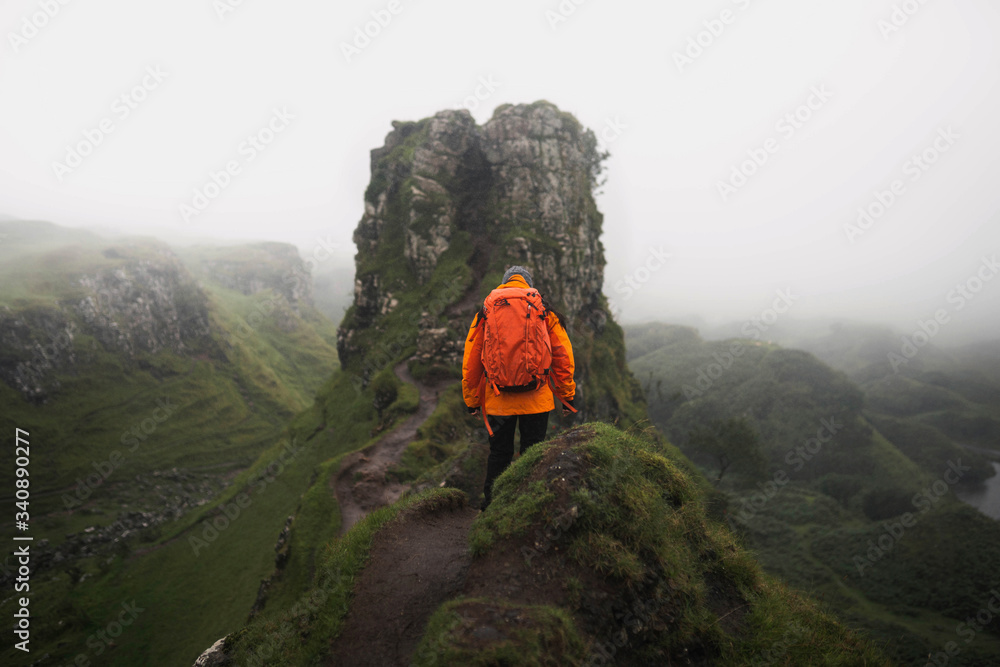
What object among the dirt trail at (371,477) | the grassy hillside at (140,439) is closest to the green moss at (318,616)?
the dirt trail at (371,477)

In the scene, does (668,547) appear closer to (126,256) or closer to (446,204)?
(446,204)

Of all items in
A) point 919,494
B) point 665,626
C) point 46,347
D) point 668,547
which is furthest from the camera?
point 919,494

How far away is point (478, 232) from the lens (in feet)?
111

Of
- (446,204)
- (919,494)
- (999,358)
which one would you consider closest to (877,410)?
(919,494)

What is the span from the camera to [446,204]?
3300 cm

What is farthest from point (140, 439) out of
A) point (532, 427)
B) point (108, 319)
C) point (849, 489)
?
point (849, 489)

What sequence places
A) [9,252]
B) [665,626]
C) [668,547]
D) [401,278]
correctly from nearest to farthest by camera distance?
1. [665,626]
2. [668,547]
3. [401,278]
4. [9,252]

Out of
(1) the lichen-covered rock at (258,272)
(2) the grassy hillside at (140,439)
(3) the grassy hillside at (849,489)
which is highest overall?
(1) the lichen-covered rock at (258,272)

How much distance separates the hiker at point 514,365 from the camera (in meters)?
6.26

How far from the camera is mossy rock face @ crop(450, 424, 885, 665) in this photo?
400cm

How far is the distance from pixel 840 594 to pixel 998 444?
285ft

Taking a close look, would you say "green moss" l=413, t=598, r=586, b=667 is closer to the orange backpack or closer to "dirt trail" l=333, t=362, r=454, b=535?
the orange backpack

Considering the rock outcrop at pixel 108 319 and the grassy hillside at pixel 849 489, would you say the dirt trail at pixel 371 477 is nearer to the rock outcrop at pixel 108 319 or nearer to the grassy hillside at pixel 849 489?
the grassy hillside at pixel 849 489

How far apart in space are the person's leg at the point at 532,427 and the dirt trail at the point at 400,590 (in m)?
1.97
